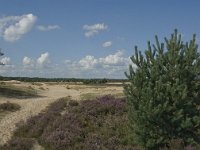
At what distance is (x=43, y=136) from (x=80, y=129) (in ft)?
6.79

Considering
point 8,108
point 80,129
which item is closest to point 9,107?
point 8,108

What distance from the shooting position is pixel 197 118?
19000 millimetres

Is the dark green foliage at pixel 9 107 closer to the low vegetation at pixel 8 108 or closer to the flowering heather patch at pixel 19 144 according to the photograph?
the low vegetation at pixel 8 108

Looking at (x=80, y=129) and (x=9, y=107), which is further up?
(x=9, y=107)

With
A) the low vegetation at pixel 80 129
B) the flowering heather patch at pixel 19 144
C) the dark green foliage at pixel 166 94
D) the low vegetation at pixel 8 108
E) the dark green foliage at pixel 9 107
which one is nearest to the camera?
the dark green foliage at pixel 166 94

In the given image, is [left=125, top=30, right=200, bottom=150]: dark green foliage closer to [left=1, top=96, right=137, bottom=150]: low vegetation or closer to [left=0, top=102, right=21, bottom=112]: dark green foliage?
[left=1, top=96, right=137, bottom=150]: low vegetation

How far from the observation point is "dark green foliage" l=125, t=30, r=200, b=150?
1867 centimetres

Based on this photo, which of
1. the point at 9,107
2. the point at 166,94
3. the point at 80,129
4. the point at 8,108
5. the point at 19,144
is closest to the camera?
the point at 166,94

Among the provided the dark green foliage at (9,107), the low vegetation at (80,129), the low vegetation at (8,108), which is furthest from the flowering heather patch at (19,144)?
the dark green foliage at (9,107)

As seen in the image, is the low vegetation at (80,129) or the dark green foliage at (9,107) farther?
the dark green foliage at (9,107)

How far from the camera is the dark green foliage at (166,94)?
18.7 m

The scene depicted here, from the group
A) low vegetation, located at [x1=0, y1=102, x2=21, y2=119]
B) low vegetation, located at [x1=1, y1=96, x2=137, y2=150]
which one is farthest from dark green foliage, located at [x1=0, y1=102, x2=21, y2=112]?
low vegetation, located at [x1=1, y1=96, x2=137, y2=150]

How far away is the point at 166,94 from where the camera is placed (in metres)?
18.8

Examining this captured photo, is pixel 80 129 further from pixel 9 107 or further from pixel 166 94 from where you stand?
pixel 9 107
